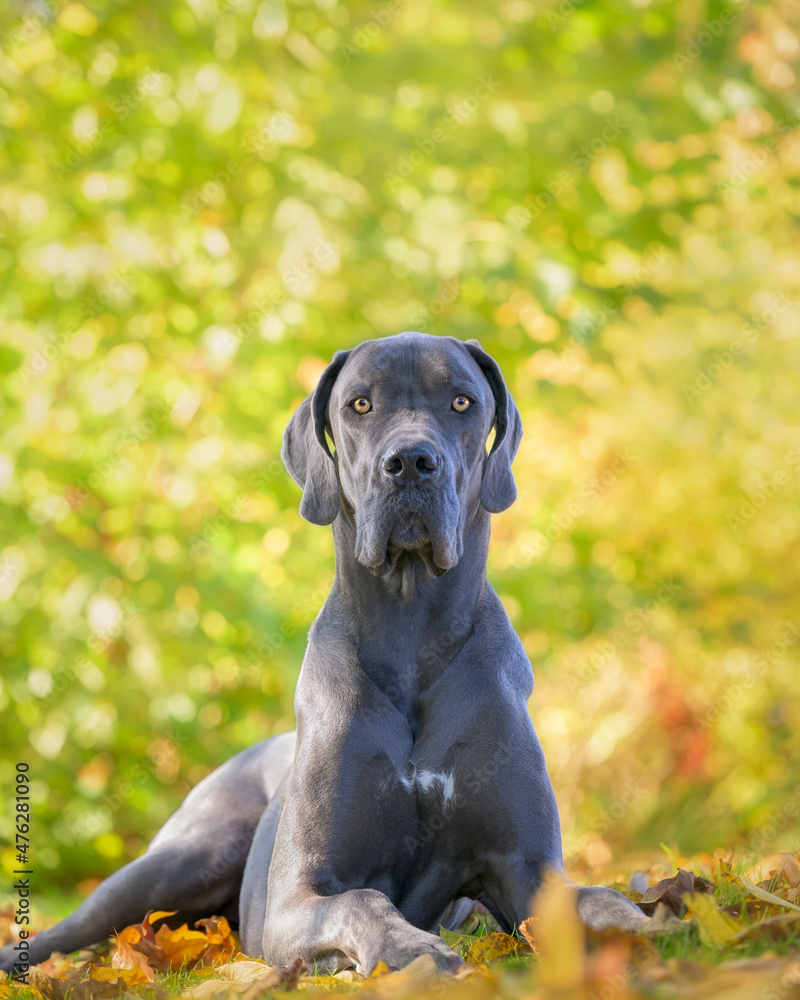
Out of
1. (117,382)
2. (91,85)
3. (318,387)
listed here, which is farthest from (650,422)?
(318,387)

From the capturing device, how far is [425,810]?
300 cm

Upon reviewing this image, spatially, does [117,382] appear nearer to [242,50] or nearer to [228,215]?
[228,215]

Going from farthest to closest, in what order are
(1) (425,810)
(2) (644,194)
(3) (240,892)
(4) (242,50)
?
(2) (644,194) < (4) (242,50) < (3) (240,892) < (1) (425,810)

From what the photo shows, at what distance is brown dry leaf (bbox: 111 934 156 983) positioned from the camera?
3104 mm

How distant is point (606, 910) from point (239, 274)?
5049mm

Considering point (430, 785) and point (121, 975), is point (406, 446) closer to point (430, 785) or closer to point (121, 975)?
point (430, 785)

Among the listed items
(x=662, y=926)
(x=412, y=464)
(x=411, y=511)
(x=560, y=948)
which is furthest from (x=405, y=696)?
(x=560, y=948)

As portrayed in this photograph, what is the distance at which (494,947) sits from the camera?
8.43 ft

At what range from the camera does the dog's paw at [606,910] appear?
2443 millimetres

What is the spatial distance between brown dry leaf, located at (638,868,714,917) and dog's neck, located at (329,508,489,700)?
86 cm

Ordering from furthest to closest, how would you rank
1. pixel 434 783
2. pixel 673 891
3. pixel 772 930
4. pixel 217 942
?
pixel 217 942 < pixel 434 783 < pixel 673 891 < pixel 772 930

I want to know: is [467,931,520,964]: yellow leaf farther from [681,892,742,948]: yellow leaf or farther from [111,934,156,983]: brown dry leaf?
[111,934,156,983]: brown dry leaf

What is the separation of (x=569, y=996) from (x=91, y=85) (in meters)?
6.44

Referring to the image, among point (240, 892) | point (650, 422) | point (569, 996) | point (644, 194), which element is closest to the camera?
point (569, 996)
